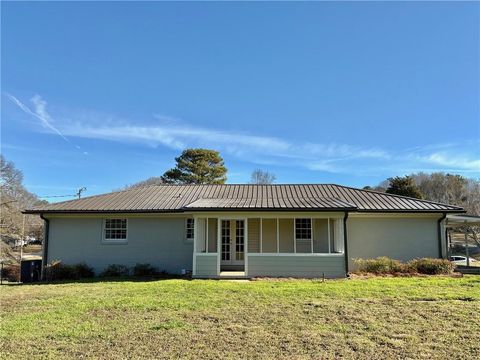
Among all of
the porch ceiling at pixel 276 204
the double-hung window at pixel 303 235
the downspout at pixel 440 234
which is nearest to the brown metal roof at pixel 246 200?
the porch ceiling at pixel 276 204

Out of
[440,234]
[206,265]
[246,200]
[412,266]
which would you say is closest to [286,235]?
[246,200]

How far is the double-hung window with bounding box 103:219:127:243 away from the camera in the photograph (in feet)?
53.9

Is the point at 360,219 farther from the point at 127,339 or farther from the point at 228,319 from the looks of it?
the point at 127,339

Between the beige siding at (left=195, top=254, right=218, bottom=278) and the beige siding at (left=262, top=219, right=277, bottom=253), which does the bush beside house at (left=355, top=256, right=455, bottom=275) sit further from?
the beige siding at (left=195, top=254, right=218, bottom=278)

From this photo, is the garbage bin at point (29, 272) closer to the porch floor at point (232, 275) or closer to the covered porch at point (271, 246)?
the covered porch at point (271, 246)

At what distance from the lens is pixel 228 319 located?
754 centimetres

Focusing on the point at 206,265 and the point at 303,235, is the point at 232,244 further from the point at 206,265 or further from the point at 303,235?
the point at 303,235

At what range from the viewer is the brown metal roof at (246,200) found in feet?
48.5

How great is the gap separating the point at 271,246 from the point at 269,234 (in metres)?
0.52

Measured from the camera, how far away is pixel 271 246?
54.0ft

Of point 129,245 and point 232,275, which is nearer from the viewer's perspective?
point 232,275

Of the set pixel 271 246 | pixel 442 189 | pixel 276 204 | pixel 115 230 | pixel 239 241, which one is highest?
pixel 442 189

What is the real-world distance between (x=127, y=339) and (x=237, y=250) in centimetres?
1052

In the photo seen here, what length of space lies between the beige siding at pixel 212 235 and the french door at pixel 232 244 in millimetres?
350
